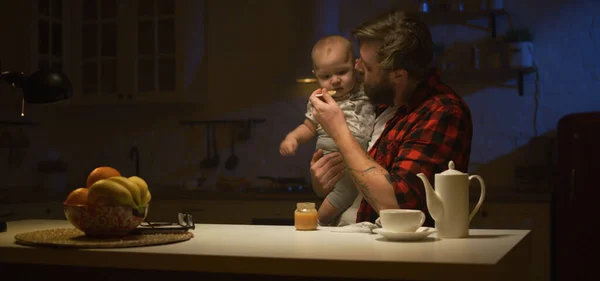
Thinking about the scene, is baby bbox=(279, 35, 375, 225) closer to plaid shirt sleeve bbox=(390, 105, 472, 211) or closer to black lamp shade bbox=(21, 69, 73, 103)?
plaid shirt sleeve bbox=(390, 105, 472, 211)

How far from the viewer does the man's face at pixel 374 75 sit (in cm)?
242

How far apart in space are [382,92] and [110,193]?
1.01 meters

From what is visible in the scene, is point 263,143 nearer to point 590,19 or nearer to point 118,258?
point 590,19

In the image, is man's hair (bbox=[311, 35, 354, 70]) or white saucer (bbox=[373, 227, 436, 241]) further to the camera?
man's hair (bbox=[311, 35, 354, 70])

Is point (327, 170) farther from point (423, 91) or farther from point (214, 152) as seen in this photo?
point (214, 152)

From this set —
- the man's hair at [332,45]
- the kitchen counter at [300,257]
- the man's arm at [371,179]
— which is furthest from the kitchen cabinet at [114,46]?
the kitchen counter at [300,257]

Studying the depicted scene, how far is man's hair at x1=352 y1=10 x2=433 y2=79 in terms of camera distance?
7.75ft

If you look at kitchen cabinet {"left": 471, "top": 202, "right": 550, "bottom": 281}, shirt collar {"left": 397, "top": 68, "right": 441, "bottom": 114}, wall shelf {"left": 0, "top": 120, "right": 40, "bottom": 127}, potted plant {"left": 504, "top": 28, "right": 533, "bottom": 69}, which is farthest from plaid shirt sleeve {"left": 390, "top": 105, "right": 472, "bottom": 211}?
wall shelf {"left": 0, "top": 120, "right": 40, "bottom": 127}

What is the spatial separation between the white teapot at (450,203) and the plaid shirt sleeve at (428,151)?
0.78 ft

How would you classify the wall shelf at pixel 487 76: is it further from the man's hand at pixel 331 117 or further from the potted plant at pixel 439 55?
the man's hand at pixel 331 117

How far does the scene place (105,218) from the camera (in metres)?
1.89

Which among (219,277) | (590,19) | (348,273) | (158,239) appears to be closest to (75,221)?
(158,239)

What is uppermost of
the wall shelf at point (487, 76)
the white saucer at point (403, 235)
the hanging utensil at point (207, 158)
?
the wall shelf at point (487, 76)

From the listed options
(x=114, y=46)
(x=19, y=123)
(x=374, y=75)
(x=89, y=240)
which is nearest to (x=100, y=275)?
(x=89, y=240)
